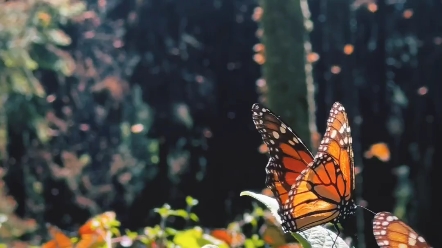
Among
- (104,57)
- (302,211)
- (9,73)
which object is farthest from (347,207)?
(104,57)

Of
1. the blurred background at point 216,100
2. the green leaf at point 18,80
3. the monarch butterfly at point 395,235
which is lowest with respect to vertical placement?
the monarch butterfly at point 395,235

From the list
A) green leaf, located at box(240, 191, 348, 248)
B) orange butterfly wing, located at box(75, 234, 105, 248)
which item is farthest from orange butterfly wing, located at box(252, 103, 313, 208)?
orange butterfly wing, located at box(75, 234, 105, 248)

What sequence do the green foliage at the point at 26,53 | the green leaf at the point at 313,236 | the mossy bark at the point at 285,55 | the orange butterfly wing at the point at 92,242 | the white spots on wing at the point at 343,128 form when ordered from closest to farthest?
the green leaf at the point at 313,236
the white spots on wing at the point at 343,128
the orange butterfly wing at the point at 92,242
the green foliage at the point at 26,53
the mossy bark at the point at 285,55

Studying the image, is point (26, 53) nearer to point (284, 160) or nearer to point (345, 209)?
point (284, 160)

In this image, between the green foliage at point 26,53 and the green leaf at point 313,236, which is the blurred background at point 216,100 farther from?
the green leaf at point 313,236

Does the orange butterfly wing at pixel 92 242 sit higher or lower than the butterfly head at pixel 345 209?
higher

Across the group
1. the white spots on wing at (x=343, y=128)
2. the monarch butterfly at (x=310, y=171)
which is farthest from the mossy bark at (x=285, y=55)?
the white spots on wing at (x=343, y=128)

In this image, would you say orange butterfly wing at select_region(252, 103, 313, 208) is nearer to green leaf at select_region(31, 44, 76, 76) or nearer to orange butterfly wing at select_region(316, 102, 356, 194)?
orange butterfly wing at select_region(316, 102, 356, 194)
